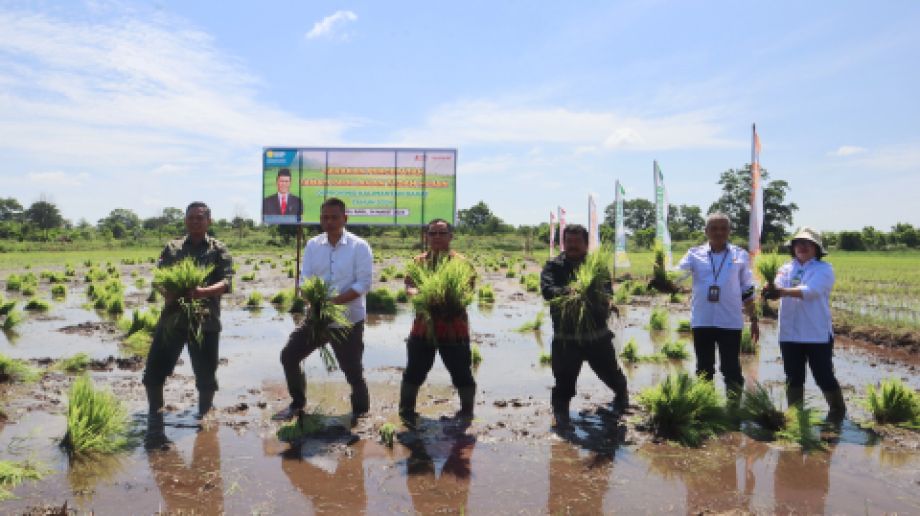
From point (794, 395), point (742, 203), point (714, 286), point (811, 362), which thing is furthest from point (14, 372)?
point (742, 203)

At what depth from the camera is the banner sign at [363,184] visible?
1425cm

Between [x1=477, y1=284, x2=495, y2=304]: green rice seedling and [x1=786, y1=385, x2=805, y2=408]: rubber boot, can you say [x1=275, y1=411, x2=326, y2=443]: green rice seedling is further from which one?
[x1=477, y1=284, x2=495, y2=304]: green rice seedling

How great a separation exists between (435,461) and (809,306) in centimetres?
334

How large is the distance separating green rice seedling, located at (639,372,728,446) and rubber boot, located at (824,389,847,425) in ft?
3.49

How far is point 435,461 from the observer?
4152 millimetres

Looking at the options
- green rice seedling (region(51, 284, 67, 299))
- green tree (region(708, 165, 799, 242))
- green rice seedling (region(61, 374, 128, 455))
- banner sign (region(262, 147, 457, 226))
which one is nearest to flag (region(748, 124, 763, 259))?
green rice seedling (region(61, 374, 128, 455))

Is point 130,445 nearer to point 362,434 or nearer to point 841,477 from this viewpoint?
point 362,434

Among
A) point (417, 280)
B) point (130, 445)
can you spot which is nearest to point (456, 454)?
Result: point (417, 280)

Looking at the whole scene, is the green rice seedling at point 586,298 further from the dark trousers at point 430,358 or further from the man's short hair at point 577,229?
the dark trousers at point 430,358

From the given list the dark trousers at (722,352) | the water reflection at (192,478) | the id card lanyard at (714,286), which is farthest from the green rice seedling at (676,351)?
the water reflection at (192,478)

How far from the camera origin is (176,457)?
4.13m

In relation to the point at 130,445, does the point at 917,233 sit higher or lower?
higher

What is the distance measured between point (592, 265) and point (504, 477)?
1788 mm

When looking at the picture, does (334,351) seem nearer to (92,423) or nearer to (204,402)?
(204,402)
